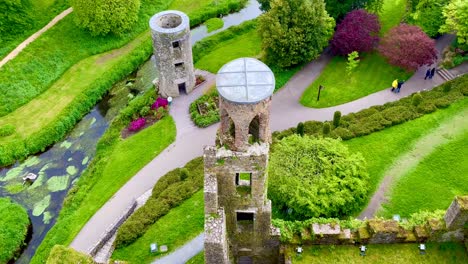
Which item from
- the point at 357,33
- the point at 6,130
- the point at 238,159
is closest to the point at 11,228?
the point at 6,130

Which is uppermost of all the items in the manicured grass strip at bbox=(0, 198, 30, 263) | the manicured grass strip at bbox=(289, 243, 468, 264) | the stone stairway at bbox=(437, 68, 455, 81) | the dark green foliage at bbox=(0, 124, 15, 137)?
the stone stairway at bbox=(437, 68, 455, 81)

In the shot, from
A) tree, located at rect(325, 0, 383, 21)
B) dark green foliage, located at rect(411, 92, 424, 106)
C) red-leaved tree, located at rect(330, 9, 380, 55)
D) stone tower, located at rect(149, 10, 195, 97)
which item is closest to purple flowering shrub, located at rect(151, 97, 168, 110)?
stone tower, located at rect(149, 10, 195, 97)

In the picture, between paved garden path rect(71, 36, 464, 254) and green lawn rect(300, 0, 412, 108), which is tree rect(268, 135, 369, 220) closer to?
paved garden path rect(71, 36, 464, 254)

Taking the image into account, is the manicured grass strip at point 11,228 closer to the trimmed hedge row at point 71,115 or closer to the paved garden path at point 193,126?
the paved garden path at point 193,126

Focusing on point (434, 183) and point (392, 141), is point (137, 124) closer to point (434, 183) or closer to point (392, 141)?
point (392, 141)

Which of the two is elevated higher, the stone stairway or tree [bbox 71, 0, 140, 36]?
tree [bbox 71, 0, 140, 36]

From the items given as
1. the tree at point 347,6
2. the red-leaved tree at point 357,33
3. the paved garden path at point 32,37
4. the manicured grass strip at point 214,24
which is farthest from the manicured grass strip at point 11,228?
the tree at point 347,6
